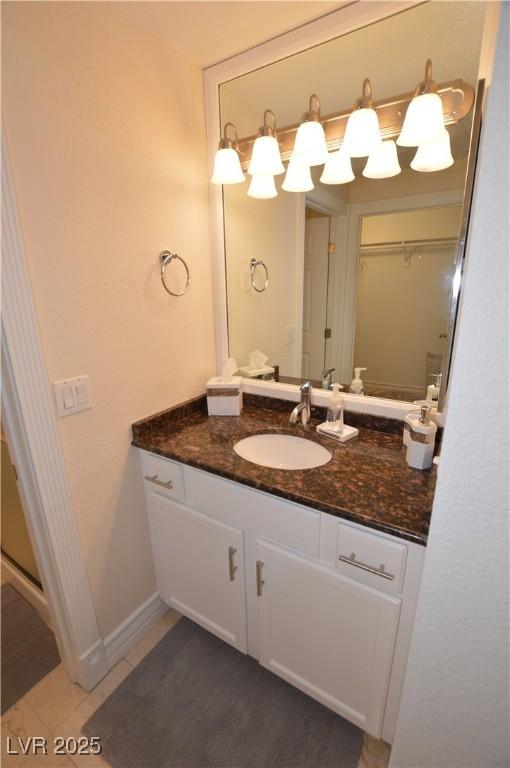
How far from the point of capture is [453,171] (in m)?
1.08

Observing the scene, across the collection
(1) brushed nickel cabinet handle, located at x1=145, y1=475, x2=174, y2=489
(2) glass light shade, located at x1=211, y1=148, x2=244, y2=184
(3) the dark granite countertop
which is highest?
(2) glass light shade, located at x1=211, y1=148, x2=244, y2=184

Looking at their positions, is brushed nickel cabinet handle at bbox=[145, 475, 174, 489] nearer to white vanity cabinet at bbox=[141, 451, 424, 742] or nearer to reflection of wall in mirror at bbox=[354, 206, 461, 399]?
white vanity cabinet at bbox=[141, 451, 424, 742]

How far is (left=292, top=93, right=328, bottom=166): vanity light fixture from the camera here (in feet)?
3.81

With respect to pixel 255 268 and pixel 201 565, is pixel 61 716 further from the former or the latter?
pixel 255 268

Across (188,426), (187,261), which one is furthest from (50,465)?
(187,261)

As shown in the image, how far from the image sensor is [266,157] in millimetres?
1279

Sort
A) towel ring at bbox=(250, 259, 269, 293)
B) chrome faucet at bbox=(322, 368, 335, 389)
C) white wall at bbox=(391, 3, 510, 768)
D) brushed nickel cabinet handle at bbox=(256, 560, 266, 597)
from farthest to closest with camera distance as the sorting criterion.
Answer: towel ring at bbox=(250, 259, 269, 293)
chrome faucet at bbox=(322, 368, 335, 389)
brushed nickel cabinet handle at bbox=(256, 560, 266, 597)
white wall at bbox=(391, 3, 510, 768)

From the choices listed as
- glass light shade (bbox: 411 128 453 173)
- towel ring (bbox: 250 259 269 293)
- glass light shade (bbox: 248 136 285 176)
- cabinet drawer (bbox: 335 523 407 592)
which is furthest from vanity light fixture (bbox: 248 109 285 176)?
cabinet drawer (bbox: 335 523 407 592)

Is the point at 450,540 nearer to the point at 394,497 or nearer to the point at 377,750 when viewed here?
the point at 394,497

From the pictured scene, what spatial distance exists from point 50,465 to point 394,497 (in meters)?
1.03

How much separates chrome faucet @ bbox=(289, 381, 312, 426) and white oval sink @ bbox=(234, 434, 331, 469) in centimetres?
9

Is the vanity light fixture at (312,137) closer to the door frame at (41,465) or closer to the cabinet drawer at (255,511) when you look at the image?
the door frame at (41,465)

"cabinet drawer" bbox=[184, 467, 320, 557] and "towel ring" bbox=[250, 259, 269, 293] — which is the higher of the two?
"towel ring" bbox=[250, 259, 269, 293]

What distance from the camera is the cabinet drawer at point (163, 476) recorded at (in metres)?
1.25
